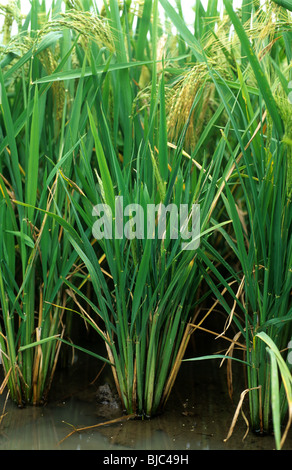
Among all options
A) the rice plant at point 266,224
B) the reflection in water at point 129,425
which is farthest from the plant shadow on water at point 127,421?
the rice plant at point 266,224

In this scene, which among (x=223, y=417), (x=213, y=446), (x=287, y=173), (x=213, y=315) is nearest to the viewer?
(x=287, y=173)

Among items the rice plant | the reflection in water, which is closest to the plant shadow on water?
the reflection in water

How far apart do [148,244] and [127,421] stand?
428mm

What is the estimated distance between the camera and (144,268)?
107 centimetres

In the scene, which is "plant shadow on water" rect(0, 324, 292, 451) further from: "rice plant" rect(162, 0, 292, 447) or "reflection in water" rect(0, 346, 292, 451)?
"rice plant" rect(162, 0, 292, 447)

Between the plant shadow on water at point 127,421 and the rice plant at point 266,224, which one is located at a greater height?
the rice plant at point 266,224

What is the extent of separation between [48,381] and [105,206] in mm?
490

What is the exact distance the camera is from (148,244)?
1.05 metres

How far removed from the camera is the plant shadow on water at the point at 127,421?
1.11 m

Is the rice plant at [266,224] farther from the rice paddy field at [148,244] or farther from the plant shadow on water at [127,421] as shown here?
the plant shadow on water at [127,421]

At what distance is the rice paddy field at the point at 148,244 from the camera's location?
1073mm

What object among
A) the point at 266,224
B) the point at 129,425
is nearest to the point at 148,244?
the point at 266,224
